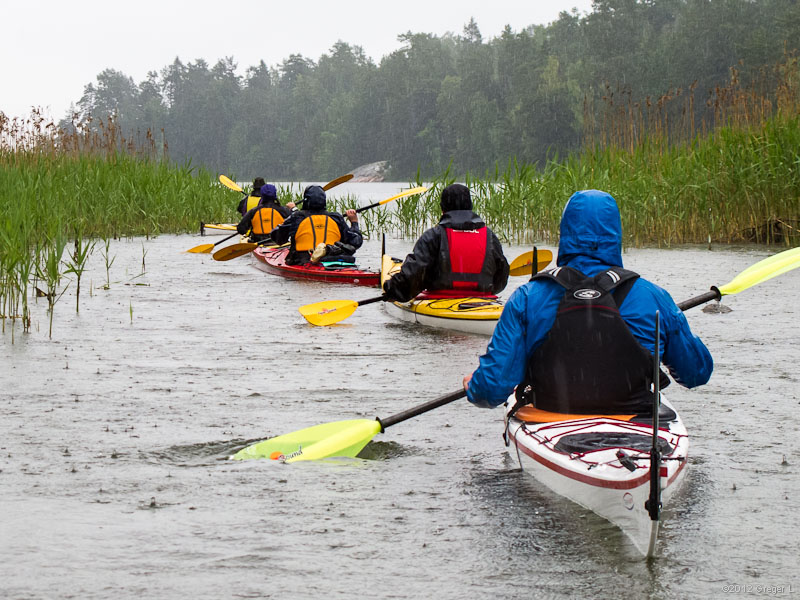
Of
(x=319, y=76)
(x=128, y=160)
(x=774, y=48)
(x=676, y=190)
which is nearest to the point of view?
(x=676, y=190)

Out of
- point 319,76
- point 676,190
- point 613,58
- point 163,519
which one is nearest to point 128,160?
point 676,190

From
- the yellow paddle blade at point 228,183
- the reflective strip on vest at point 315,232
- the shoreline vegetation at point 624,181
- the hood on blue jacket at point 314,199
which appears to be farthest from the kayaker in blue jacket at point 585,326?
the yellow paddle blade at point 228,183

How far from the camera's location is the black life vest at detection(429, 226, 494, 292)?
26.0 ft

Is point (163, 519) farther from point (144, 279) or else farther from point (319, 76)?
point (319, 76)

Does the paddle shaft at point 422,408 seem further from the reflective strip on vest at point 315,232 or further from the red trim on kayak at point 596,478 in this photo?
the reflective strip on vest at point 315,232

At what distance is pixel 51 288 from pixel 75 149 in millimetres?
8928

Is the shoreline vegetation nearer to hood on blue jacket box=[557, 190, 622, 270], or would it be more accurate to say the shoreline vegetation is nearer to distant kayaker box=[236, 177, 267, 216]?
distant kayaker box=[236, 177, 267, 216]

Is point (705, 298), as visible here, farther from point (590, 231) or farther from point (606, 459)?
point (606, 459)

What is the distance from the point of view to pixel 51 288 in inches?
319

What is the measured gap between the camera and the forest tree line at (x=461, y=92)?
2047 inches

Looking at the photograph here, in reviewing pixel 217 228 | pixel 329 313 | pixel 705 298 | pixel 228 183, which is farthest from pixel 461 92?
pixel 705 298

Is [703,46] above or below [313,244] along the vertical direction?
above

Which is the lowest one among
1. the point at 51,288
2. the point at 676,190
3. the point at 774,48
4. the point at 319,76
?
the point at 51,288

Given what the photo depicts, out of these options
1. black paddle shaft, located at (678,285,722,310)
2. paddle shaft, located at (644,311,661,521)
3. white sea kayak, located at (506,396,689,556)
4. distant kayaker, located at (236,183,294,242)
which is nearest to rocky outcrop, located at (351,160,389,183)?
distant kayaker, located at (236,183,294,242)
